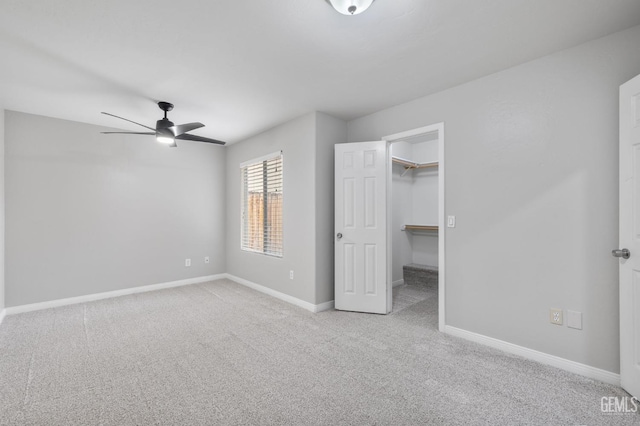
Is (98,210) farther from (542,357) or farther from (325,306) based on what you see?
(542,357)

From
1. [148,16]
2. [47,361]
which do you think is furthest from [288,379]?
[148,16]

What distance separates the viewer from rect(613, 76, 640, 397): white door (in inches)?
75.8

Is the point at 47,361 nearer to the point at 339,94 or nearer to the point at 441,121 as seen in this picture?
the point at 339,94

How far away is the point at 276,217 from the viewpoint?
4633mm

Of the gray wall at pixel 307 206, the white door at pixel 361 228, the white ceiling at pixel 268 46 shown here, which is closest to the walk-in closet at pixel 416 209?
the white door at pixel 361 228

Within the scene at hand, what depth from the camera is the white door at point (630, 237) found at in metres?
1.92

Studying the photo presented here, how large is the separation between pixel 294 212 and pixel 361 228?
1.03 metres

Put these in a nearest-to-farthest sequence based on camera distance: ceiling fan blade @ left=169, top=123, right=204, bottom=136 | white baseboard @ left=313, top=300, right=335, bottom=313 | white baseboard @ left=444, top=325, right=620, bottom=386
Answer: white baseboard @ left=444, top=325, right=620, bottom=386, ceiling fan blade @ left=169, top=123, right=204, bottom=136, white baseboard @ left=313, top=300, right=335, bottom=313

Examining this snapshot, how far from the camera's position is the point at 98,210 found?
14.2 feet

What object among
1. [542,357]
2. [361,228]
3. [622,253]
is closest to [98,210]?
[361,228]

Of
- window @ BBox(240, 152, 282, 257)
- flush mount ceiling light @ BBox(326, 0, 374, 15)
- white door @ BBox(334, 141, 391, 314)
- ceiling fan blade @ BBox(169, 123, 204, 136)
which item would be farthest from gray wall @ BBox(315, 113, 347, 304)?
flush mount ceiling light @ BBox(326, 0, 374, 15)

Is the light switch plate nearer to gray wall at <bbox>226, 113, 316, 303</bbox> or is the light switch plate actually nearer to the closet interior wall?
gray wall at <bbox>226, 113, 316, 303</bbox>

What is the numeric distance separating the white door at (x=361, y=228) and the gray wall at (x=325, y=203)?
155 millimetres

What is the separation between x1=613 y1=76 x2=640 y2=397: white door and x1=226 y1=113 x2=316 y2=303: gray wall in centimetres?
282
